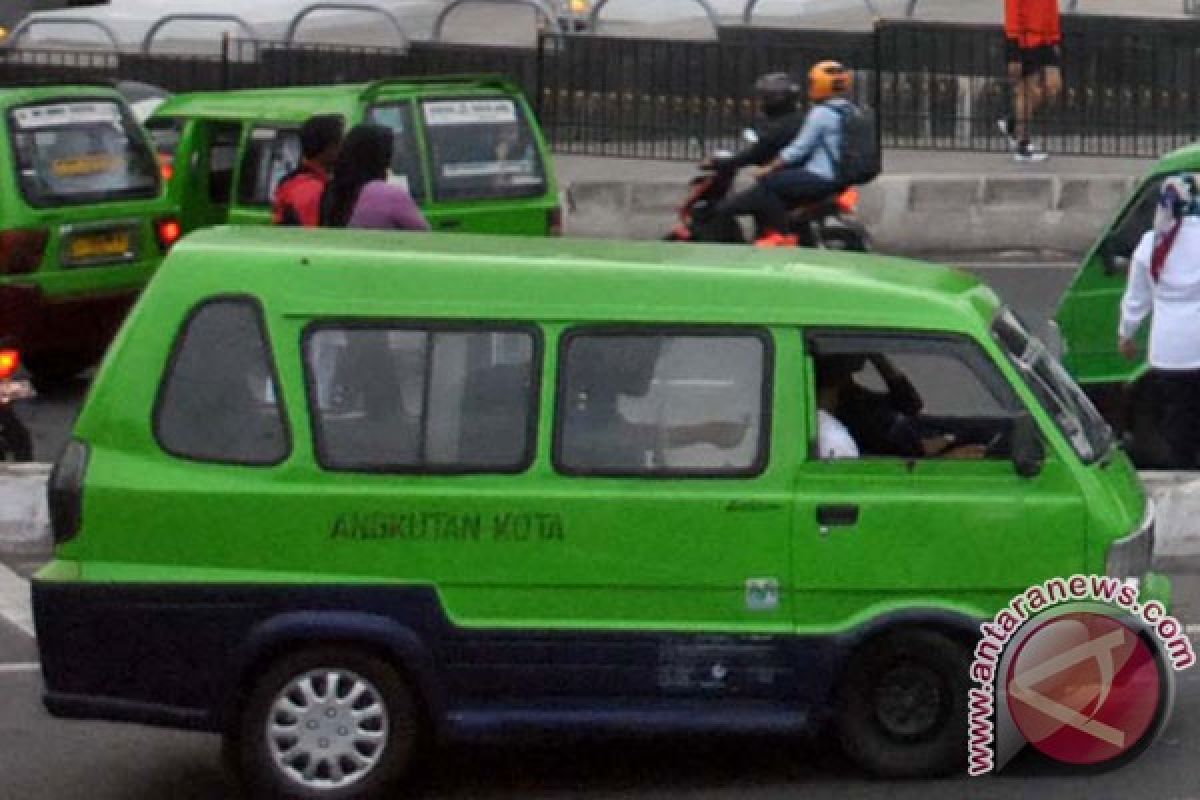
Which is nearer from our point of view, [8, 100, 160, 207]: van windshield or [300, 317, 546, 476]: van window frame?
[300, 317, 546, 476]: van window frame

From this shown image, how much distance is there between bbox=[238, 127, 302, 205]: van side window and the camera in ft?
60.1

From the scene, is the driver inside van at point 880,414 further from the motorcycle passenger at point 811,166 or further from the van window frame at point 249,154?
the motorcycle passenger at point 811,166

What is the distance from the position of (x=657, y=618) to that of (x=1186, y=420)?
17.2 ft

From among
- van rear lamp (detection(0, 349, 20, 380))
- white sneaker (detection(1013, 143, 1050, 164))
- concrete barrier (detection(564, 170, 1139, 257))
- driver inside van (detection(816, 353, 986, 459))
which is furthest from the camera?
white sneaker (detection(1013, 143, 1050, 164))

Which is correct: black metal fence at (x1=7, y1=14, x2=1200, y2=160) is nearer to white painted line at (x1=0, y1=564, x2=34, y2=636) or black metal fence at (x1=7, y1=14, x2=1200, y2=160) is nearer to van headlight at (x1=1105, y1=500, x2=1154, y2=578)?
white painted line at (x1=0, y1=564, x2=34, y2=636)

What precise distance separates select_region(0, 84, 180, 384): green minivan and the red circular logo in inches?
350

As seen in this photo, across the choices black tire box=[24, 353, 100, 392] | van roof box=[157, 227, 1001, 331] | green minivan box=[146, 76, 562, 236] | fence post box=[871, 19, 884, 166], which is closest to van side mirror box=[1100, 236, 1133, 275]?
green minivan box=[146, 76, 562, 236]

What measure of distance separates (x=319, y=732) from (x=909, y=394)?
2108mm

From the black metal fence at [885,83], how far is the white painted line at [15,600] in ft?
41.5

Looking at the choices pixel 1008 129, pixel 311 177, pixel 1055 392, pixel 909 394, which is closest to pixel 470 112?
pixel 311 177

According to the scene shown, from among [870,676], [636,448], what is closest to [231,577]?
[636,448]

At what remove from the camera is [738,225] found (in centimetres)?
2009

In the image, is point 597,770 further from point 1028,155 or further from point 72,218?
point 1028,155

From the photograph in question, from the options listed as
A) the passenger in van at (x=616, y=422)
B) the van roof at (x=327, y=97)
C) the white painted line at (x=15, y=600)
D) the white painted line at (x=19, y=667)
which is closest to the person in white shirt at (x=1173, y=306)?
the white painted line at (x=15, y=600)
